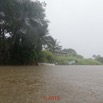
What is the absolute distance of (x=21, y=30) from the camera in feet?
85.7

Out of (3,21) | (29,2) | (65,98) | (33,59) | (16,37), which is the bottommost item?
(65,98)

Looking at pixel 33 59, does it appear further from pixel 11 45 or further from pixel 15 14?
pixel 15 14

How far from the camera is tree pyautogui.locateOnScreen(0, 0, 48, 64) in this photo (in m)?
24.7

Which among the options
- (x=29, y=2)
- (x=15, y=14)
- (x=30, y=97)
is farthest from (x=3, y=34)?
(x=30, y=97)

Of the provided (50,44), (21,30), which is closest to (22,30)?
(21,30)

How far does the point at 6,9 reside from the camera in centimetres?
2347

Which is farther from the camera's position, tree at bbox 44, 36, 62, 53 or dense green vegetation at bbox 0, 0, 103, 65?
tree at bbox 44, 36, 62, 53

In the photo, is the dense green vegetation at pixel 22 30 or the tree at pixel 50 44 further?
the tree at pixel 50 44

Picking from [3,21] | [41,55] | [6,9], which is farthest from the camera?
[41,55]

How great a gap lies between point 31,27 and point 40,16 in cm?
204

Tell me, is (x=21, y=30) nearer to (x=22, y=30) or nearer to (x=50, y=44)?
(x=22, y=30)

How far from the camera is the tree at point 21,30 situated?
80.9 feet

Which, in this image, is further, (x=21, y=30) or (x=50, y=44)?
(x=50, y=44)

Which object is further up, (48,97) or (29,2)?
(29,2)
